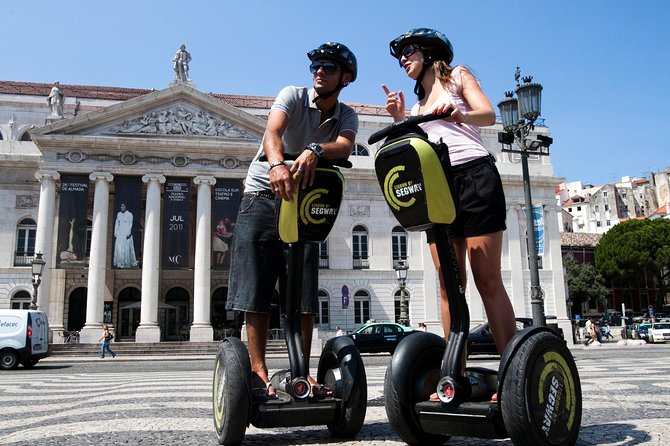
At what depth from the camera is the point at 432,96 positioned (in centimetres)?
318

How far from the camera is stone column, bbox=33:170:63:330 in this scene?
29.1 m

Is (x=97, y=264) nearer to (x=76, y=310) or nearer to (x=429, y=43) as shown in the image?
(x=76, y=310)

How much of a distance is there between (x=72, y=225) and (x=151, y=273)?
451cm

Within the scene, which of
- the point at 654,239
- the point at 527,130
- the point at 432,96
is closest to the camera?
the point at 432,96

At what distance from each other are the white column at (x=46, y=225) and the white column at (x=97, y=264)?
1.95 metres

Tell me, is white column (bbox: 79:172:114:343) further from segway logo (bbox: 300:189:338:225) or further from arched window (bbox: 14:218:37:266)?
segway logo (bbox: 300:189:338:225)

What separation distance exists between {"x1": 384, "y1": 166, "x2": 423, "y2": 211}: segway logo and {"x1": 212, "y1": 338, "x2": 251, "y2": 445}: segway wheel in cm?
113

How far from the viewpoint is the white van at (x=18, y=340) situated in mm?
16062

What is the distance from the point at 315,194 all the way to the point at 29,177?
3489cm

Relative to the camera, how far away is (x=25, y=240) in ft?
107

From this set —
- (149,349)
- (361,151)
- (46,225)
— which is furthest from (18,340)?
(361,151)

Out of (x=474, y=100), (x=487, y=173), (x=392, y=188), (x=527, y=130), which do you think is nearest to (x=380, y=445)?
(x=392, y=188)

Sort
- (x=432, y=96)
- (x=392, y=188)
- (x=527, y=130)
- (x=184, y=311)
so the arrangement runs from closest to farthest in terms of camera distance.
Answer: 1. (x=392, y=188)
2. (x=432, y=96)
3. (x=527, y=130)
4. (x=184, y=311)

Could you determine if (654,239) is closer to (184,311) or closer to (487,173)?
(184,311)
